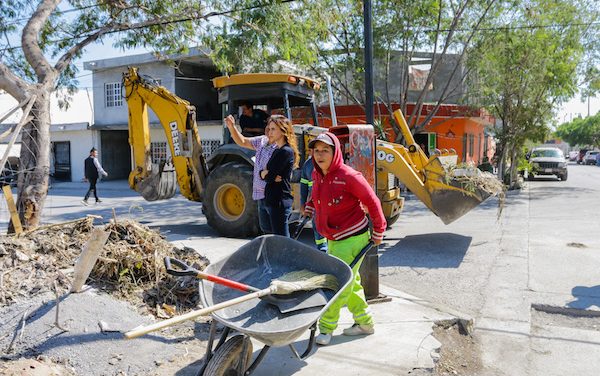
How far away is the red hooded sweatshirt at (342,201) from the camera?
4051mm

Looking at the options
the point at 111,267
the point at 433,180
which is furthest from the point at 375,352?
the point at 433,180

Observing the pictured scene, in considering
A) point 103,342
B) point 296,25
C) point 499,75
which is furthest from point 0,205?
point 499,75

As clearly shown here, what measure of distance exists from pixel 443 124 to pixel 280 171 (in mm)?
20174

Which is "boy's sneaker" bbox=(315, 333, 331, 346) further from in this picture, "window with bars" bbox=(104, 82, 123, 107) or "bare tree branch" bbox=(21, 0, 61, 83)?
"window with bars" bbox=(104, 82, 123, 107)

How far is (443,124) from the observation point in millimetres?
23922

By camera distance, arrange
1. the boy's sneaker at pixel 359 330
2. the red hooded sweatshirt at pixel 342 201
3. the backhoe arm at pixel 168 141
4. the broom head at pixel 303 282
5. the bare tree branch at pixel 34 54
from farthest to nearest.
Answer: the backhoe arm at pixel 168 141
the bare tree branch at pixel 34 54
the boy's sneaker at pixel 359 330
the red hooded sweatshirt at pixel 342 201
the broom head at pixel 303 282

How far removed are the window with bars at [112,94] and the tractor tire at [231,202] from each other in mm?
16422

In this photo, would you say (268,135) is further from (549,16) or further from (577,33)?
(577,33)

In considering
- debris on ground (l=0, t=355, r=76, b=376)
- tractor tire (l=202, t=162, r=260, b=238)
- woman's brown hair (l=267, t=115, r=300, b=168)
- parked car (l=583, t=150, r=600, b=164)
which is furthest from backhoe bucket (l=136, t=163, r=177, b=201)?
parked car (l=583, t=150, r=600, b=164)

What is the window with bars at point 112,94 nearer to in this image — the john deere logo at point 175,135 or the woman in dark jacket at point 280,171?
the john deere logo at point 175,135

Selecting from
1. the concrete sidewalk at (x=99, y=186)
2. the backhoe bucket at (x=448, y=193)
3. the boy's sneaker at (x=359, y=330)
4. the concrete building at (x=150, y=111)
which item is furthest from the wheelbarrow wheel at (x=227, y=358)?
the concrete sidewalk at (x=99, y=186)

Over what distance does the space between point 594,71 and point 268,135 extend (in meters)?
18.9

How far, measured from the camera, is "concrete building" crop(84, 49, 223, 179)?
2130 centimetres

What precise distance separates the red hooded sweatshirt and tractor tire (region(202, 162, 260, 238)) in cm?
455
